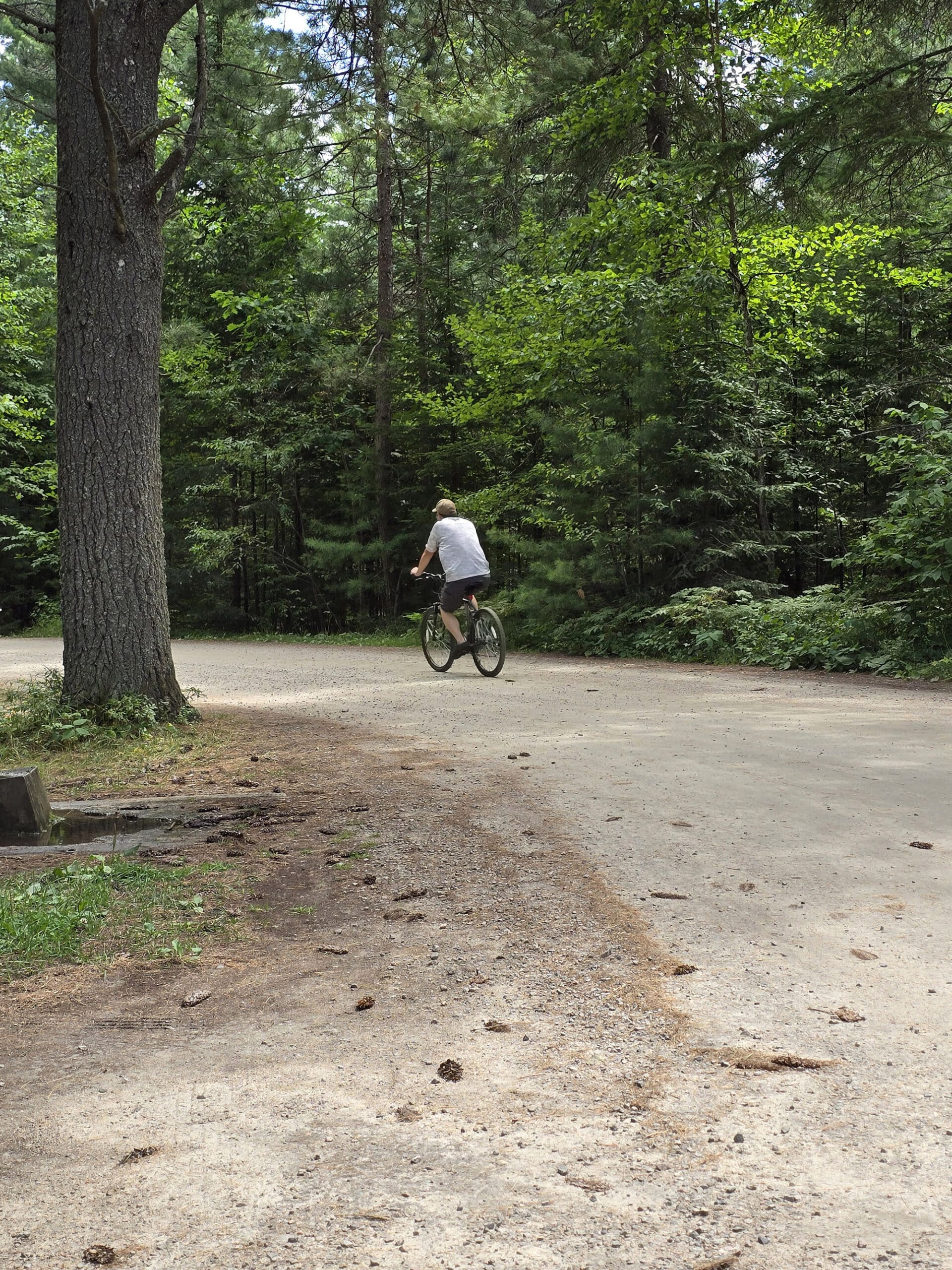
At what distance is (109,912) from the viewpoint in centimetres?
435

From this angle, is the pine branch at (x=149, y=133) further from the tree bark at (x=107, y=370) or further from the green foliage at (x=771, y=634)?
the green foliage at (x=771, y=634)

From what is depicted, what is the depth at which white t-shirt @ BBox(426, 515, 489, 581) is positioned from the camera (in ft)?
42.1

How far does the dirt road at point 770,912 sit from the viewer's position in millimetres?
2230

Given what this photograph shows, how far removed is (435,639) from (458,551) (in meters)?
1.38

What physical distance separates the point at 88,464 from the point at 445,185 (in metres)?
17.1

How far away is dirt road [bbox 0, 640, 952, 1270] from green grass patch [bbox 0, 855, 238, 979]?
5.02ft

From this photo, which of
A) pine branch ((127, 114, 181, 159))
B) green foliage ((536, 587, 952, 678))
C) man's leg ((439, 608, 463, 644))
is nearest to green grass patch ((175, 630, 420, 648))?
green foliage ((536, 587, 952, 678))

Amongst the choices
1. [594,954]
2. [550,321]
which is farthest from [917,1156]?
[550,321]

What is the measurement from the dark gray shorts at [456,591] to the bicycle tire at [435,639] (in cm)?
44

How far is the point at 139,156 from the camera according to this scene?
28.8 feet

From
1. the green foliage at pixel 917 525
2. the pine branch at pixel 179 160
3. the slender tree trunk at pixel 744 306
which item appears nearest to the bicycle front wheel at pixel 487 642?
the green foliage at pixel 917 525

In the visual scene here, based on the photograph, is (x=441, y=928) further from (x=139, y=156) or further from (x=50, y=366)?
(x=50, y=366)

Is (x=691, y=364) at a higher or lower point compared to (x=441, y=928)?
higher

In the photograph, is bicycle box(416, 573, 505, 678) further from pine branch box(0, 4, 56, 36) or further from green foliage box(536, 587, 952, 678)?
pine branch box(0, 4, 56, 36)
